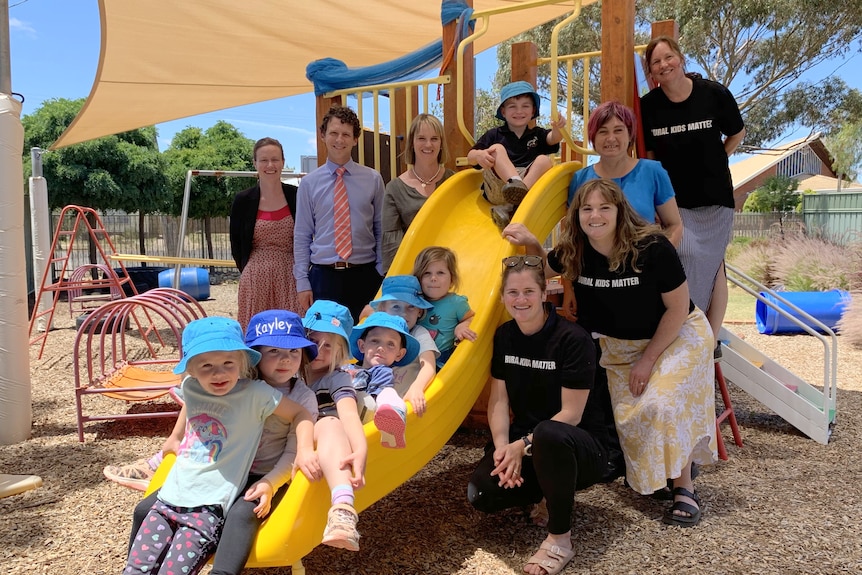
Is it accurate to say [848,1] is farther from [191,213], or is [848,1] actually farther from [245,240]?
[245,240]

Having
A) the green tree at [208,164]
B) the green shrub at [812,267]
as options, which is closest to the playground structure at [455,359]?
the green shrub at [812,267]

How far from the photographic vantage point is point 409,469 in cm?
282

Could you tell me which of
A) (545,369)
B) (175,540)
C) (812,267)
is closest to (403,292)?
(545,369)

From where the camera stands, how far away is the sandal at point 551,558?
266cm

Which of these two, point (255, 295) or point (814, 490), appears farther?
point (255, 295)

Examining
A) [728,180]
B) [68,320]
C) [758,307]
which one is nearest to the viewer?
[728,180]

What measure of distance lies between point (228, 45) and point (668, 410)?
5.72 metres

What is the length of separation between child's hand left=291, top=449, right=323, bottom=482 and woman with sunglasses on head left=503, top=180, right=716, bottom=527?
1.48 m

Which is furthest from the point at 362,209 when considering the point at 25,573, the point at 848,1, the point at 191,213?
the point at 848,1

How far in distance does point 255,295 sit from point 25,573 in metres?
1.91

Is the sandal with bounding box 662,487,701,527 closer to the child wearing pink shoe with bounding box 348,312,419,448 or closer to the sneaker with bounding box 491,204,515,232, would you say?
the child wearing pink shoe with bounding box 348,312,419,448

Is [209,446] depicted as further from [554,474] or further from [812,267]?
[812,267]

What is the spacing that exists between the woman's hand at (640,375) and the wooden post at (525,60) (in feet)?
8.44

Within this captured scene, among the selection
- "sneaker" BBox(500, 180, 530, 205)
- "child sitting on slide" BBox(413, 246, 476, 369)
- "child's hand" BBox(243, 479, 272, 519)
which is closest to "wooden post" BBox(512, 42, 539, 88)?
"sneaker" BBox(500, 180, 530, 205)
